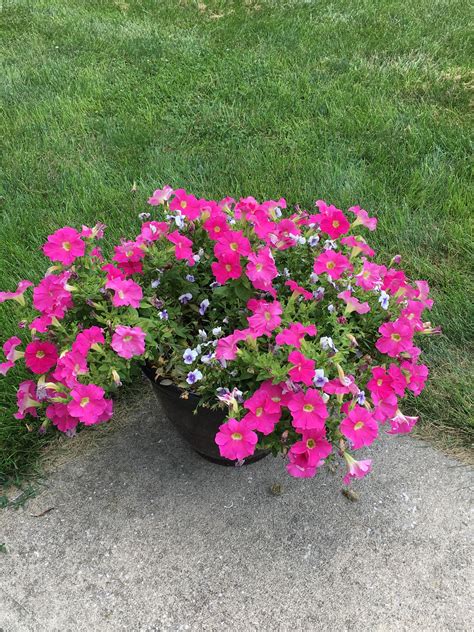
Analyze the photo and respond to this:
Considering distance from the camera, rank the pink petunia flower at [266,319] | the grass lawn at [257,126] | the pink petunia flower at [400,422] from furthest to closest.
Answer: the grass lawn at [257,126]
the pink petunia flower at [400,422]
the pink petunia flower at [266,319]

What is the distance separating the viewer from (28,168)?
3.65m

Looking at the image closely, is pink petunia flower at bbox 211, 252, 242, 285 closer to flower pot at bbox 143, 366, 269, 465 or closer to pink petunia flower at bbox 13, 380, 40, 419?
flower pot at bbox 143, 366, 269, 465

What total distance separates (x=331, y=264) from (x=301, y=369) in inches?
15.9

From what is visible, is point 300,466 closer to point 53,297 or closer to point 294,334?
point 294,334

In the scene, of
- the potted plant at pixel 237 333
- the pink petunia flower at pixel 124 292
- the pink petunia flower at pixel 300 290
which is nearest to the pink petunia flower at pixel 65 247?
the potted plant at pixel 237 333

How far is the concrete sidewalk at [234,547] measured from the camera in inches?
69.6

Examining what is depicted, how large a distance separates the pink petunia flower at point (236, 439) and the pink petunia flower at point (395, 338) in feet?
1.59

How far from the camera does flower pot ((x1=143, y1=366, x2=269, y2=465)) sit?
1.81m

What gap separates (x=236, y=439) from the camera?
156 centimetres

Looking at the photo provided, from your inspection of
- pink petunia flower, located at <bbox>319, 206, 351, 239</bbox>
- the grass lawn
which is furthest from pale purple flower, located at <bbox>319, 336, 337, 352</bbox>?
the grass lawn

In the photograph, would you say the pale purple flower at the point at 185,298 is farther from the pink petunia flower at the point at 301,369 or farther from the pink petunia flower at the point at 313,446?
the pink petunia flower at the point at 313,446

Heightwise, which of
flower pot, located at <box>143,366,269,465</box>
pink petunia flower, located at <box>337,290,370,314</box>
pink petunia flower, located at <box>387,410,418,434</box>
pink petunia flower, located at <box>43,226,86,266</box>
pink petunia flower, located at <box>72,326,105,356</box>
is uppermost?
pink petunia flower, located at <box>43,226,86,266</box>

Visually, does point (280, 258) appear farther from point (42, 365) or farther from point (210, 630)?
point (210, 630)

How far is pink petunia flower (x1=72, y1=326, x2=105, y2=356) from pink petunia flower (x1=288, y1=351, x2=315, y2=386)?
21.7 inches
